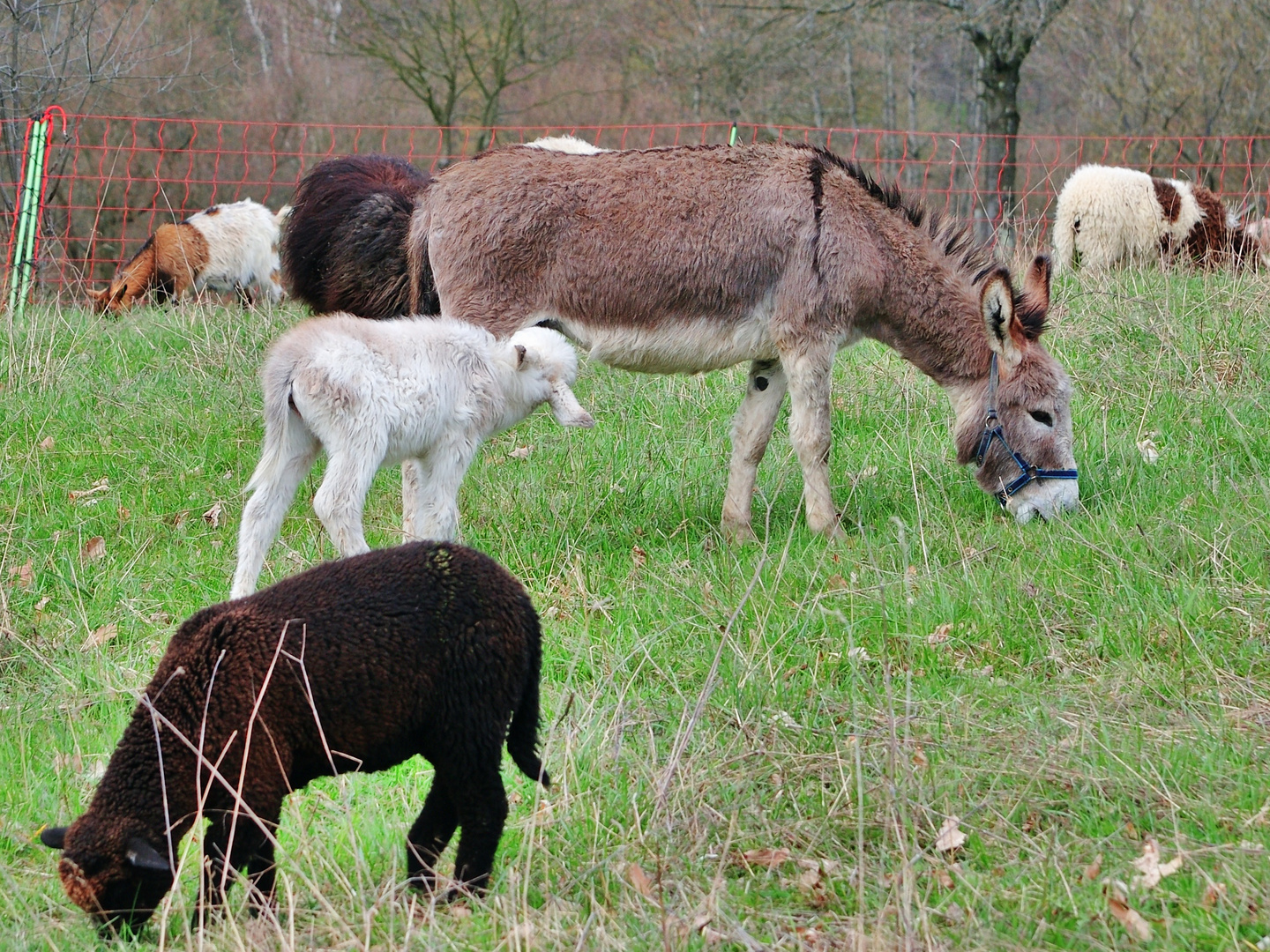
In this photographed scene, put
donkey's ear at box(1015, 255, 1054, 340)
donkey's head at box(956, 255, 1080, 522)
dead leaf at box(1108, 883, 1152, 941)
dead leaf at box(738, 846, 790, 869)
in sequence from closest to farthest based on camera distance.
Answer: dead leaf at box(1108, 883, 1152, 941)
dead leaf at box(738, 846, 790, 869)
donkey's head at box(956, 255, 1080, 522)
donkey's ear at box(1015, 255, 1054, 340)

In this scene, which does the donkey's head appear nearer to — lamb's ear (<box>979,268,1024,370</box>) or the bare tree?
lamb's ear (<box>979,268,1024,370</box>)

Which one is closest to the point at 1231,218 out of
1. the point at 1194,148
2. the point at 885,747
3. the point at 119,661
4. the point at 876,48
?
the point at 1194,148

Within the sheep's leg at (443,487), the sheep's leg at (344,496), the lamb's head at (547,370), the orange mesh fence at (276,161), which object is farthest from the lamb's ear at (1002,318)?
the orange mesh fence at (276,161)

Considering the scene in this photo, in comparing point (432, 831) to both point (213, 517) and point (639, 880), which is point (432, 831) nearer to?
point (639, 880)

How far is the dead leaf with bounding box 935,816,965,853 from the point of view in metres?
3.13

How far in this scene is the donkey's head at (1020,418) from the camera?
20.1 feet

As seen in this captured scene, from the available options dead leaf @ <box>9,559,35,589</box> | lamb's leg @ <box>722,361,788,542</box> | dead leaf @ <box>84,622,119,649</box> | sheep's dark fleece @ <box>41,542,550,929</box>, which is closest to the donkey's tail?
dead leaf @ <box>84,622,119,649</box>

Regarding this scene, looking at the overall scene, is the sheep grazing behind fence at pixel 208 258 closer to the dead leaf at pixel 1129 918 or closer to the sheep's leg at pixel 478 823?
the sheep's leg at pixel 478 823

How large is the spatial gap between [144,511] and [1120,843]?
5067 mm

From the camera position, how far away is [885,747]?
364 cm

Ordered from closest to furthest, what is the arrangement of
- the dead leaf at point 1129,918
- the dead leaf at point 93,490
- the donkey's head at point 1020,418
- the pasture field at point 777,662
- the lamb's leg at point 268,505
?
1. the dead leaf at point 1129,918
2. the pasture field at point 777,662
3. the lamb's leg at point 268,505
4. the donkey's head at point 1020,418
5. the dead leaf at point 93,490

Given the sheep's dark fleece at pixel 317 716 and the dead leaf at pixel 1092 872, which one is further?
the dead leaf at pixel 1092 872

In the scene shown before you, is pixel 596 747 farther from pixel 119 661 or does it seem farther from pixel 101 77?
pixel 101 77

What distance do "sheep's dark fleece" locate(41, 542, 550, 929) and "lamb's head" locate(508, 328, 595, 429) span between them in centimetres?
244
